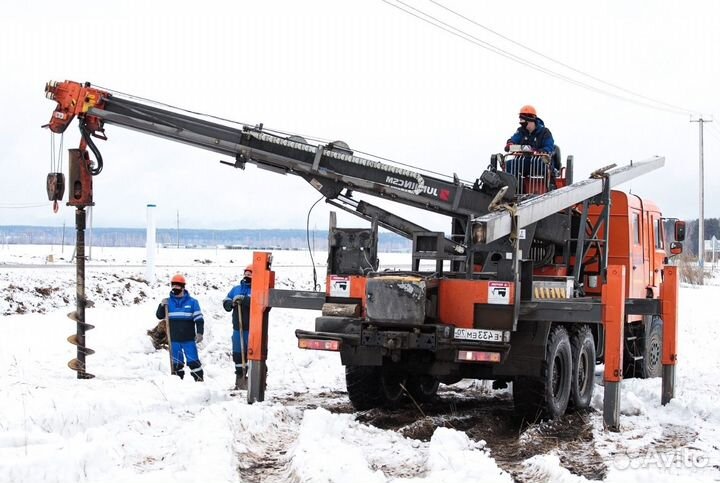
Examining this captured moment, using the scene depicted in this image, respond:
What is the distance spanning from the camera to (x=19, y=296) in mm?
18906

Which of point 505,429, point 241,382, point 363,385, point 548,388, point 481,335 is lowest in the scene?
point 505,429

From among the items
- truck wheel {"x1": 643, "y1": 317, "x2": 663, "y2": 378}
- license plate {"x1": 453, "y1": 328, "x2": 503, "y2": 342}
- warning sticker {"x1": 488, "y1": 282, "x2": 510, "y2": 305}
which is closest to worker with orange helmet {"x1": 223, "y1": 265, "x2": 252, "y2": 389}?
license plate {"x1": 453, "y1": 328, "x2": 503, "y2": 342}

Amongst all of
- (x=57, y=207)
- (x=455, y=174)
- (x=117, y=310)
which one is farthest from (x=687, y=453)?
(x=117, y=310)

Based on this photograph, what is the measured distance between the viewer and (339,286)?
9953 millimetres

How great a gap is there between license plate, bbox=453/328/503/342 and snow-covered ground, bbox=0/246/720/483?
1018 mm

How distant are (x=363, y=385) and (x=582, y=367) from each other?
2.93 m

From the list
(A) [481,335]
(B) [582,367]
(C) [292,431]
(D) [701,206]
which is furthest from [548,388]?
(D) [701,206]

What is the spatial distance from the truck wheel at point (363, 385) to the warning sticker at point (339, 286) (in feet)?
3.29

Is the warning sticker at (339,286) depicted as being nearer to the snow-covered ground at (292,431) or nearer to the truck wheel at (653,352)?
the snow-covered ground at (292,431)

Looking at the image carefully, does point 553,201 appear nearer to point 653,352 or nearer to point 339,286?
point 339,286

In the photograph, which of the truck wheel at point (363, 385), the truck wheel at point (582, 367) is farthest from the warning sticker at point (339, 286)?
the truck wheel at point (582, 367)

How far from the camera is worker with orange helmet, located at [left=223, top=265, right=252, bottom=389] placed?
12.4 metres

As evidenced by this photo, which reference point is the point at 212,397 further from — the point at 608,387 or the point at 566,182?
the point at 566,182

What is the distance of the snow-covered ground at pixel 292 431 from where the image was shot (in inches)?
256
